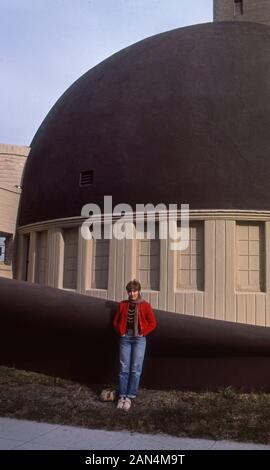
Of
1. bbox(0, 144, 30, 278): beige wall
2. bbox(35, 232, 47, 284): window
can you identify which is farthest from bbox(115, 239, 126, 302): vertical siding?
bbox(0, 144, 30, 278): beige wall

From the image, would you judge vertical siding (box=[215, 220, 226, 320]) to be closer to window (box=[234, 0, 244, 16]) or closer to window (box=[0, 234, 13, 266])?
window (box=[0, 234, 13, 266])

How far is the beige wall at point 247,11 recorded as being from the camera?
918 inches

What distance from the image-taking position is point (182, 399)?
8.80m

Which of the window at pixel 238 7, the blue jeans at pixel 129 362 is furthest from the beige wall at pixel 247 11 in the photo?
the blue jeans at pixel 129 362

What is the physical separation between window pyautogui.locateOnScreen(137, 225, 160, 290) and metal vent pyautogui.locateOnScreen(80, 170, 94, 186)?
1.98m

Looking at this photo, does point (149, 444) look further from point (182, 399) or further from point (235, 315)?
point (235, 315)

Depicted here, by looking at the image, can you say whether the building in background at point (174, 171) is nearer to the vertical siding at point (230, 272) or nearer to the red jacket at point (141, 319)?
the vertical siding at point (230, 272)

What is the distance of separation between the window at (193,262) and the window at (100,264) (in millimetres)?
1823

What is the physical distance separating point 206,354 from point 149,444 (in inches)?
127

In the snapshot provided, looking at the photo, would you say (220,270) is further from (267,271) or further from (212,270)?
(267,271)

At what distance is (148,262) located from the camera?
11.9 m

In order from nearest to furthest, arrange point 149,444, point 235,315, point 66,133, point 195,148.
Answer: point 149,444
point 235,315
point 195,148
point 66,133

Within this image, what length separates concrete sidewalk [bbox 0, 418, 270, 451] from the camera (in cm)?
627
